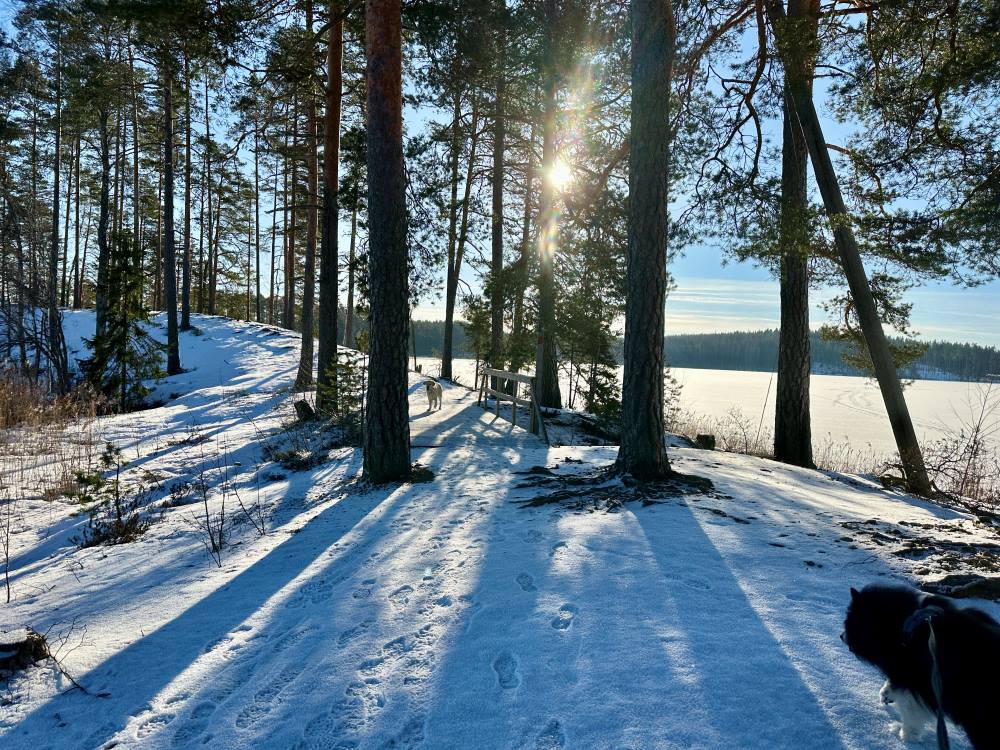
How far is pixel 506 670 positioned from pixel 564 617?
506 mm

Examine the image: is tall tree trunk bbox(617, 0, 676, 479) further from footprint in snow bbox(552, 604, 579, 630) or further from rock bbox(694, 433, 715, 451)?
rock bbox(694, 433, 715, 451)

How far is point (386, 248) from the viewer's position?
5.78m

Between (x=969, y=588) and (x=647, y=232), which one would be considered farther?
(x=647, y=232)

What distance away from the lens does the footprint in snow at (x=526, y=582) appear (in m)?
3.08

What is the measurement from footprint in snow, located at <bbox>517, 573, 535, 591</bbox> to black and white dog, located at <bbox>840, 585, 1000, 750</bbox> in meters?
1.66

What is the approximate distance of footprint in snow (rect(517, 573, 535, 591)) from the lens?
3.08m

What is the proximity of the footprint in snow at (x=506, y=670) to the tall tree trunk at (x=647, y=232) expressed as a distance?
3.18 m

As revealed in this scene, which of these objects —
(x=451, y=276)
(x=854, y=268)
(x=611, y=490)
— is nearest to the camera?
(x=611, y=490)

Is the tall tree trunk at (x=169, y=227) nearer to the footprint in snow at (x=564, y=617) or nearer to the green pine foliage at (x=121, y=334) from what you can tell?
the green pine foliage at (x=121, y=334)

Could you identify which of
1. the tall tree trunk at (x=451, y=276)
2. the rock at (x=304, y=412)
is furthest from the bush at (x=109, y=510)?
the tall tree trunk at (x=451, y=276)

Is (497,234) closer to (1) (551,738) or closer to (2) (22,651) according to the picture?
(2) (22,651)

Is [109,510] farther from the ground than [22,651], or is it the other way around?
[22,651]

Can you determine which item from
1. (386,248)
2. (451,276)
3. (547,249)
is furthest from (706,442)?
(451,276)

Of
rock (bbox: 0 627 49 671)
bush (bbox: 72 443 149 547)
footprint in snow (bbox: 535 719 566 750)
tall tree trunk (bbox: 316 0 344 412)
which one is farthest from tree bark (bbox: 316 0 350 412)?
footprint in snow (bbox: 535 719 566 750)
